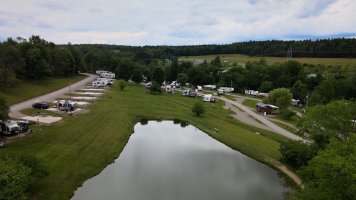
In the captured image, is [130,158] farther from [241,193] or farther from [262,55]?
[262,55]

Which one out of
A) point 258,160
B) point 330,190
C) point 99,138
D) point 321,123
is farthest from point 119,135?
point 330,190

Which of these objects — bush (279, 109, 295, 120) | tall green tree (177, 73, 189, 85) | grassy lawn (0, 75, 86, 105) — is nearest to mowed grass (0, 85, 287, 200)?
bush (279, 109, 295, 120)

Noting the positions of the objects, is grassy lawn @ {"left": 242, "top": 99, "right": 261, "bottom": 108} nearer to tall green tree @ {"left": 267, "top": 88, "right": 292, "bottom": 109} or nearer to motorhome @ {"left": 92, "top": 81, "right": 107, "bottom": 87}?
tall green tree @ {"left": 267, "top": 88, "right": 292, "bottom": 109}

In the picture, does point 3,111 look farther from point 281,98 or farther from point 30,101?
point 281,98

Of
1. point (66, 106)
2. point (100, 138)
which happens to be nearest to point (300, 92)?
point (66, 106)

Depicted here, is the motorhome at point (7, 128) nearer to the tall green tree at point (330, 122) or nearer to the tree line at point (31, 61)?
the tree line at point (31, 61)

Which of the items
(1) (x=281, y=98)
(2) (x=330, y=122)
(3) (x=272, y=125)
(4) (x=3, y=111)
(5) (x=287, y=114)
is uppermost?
(4) (x=3, y=111)
